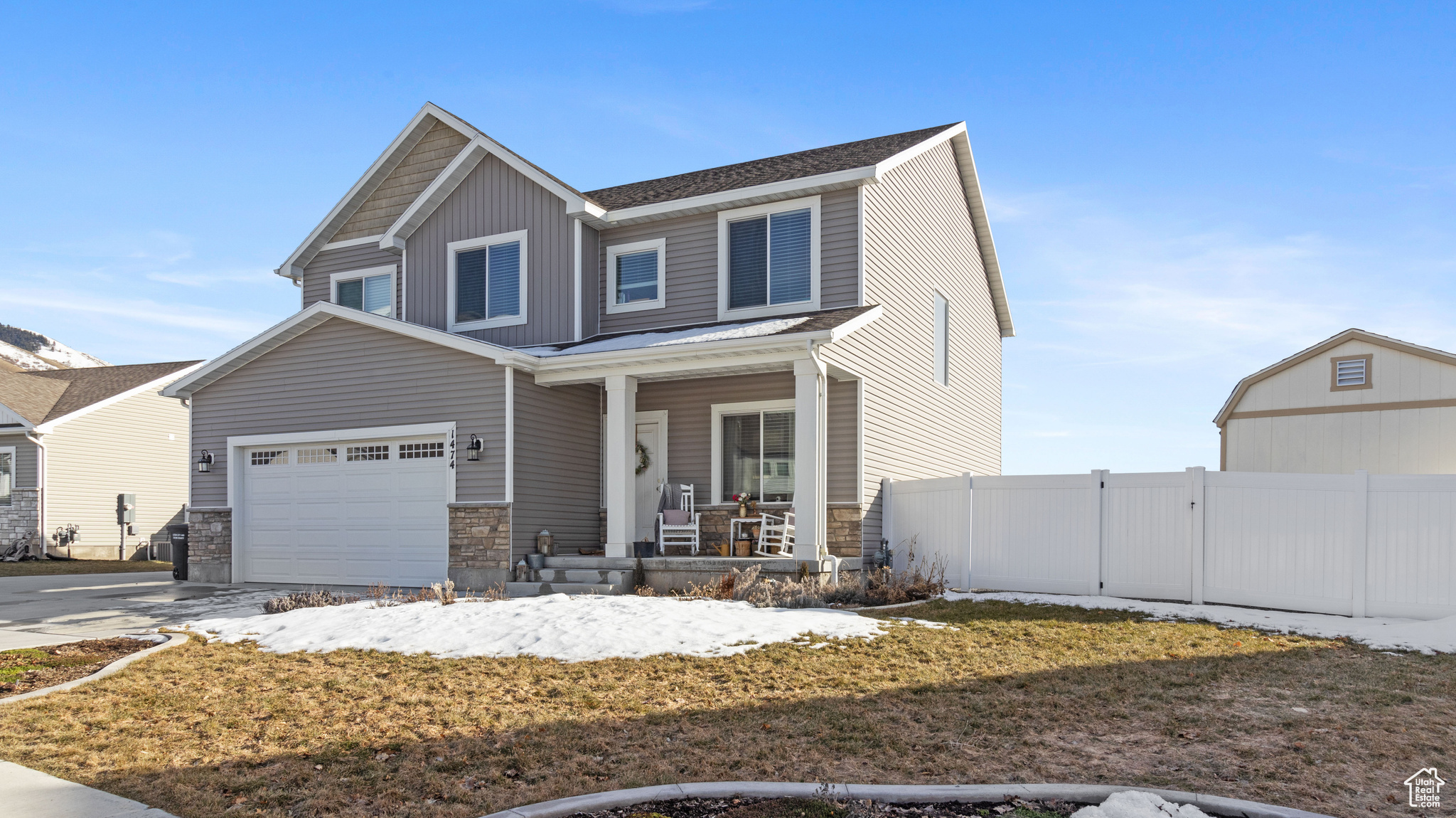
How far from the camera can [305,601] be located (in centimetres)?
1191

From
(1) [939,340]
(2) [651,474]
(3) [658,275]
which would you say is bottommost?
(2) [651,474]

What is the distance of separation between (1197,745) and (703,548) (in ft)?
32.1

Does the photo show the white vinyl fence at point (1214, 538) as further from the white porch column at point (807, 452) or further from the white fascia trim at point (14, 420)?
the white fascia trim at point (14, 420)

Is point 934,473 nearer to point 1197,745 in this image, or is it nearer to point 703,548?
point 703,548

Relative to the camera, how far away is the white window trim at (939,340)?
17984 millimetres

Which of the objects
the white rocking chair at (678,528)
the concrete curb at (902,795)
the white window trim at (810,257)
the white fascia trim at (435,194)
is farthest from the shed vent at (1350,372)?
the concrete curb at (902,795)

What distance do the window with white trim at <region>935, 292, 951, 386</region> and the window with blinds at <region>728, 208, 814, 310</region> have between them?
174 inches

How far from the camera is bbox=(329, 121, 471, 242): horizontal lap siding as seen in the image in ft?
58.7

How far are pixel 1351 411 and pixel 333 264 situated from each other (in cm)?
2110

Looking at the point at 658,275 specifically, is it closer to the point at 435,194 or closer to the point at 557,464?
the point at 557,464

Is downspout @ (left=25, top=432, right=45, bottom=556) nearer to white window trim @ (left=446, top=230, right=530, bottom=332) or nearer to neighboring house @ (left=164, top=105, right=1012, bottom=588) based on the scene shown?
neighboring house @ (left=164, top=105, right=1012, bottom=588)

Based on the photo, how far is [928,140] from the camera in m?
16.7

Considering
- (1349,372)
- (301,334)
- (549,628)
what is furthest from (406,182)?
(1349,372)

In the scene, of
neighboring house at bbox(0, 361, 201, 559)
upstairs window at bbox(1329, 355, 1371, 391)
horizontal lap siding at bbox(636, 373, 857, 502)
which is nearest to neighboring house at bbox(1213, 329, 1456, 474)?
upstairs window at bbox(1329, 355, 1371, 391)
